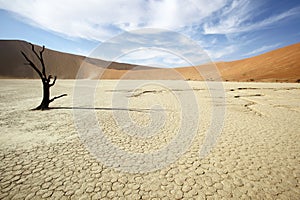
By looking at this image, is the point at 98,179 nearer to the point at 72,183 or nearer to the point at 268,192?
the point at 72,183

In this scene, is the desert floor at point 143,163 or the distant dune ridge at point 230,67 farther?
the distant dune ridge at point 230,67

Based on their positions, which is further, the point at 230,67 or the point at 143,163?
the point at 230,67

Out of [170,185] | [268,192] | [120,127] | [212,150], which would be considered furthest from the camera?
[120,127]

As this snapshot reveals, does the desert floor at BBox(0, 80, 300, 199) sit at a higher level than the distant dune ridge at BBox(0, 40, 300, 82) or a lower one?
lower

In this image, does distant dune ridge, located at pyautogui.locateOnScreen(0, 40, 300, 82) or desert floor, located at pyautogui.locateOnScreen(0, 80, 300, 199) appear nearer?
desert floor, located at pyautogui.locateOnScreen(0, 80, 300, 199)

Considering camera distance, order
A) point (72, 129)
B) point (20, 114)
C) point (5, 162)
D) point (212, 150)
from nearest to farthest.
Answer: point (5, 162)
point (212, 150)
point (72, 129)
point (20, 114)

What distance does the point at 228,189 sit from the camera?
244cm

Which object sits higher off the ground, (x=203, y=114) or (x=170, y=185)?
(x=203, y=114)

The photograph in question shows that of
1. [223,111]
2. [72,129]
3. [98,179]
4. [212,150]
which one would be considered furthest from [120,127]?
[223,111]

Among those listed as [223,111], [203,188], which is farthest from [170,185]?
[223,111]

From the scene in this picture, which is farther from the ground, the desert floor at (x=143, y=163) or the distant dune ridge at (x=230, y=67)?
the distant dune ridge at (x=230, y=67)

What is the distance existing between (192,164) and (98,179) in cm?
186

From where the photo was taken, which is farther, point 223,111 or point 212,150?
point 223,111

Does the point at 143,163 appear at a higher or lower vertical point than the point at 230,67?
lower
